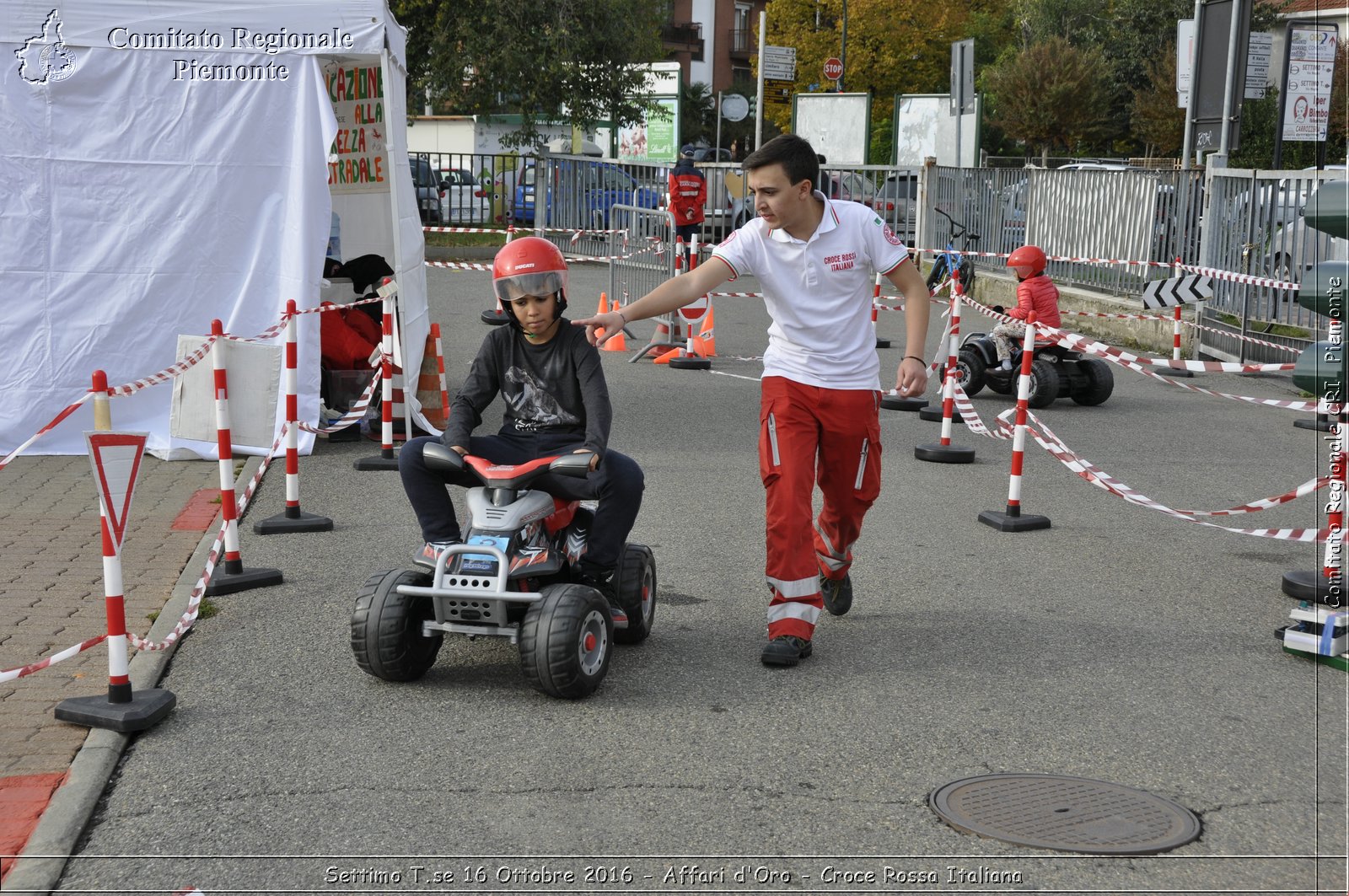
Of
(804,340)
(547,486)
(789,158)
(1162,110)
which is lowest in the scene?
(547,486)

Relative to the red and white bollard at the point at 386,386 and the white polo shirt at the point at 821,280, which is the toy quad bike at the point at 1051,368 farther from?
the white polo shirt at the point at 821,280

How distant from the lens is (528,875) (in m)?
3.98

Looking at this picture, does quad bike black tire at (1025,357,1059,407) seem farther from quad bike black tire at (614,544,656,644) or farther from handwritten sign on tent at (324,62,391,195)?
quad bike black tire at (614,544,656,644)

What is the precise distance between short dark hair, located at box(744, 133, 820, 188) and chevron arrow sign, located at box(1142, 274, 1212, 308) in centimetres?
1067

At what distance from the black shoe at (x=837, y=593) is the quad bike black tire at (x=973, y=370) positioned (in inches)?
287

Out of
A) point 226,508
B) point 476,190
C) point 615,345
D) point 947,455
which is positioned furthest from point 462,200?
point 226,508

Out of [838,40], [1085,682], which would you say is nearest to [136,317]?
[1085,682]

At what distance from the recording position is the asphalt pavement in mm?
4074

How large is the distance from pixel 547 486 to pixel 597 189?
2341 cm

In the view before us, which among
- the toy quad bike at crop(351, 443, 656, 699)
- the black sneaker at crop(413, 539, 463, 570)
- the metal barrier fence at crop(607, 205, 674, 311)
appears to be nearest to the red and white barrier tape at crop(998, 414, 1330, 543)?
the toy quad bike at crop(351, 443, 656, 699)

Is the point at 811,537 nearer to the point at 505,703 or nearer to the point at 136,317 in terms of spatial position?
the point at 505,703

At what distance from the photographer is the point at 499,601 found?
5285mm

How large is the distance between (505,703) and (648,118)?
115 feet

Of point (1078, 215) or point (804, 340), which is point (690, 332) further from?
point (804, 340)
